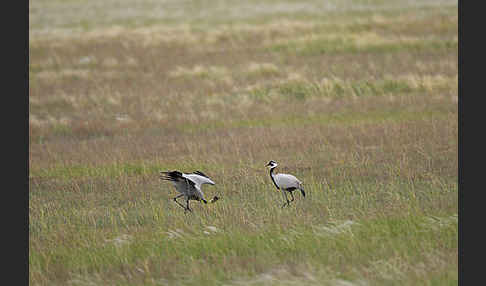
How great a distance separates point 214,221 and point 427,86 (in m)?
13.2

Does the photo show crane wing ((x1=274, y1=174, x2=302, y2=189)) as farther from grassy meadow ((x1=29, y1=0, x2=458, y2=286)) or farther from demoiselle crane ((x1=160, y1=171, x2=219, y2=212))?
demoiselle crane ((x1=160, y1=171, x2=219, y2=212))

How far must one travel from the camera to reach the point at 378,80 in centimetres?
2239

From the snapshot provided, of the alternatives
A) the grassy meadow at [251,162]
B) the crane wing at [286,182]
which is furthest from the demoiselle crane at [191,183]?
the crane wing at [286,182]

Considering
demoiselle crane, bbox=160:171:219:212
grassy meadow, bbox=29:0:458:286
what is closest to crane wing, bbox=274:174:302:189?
grassy meadow, bbox=29:0:458:286

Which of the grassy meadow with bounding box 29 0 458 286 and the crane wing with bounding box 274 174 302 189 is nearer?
the grassy meadow with bounding box 29 0 458 286

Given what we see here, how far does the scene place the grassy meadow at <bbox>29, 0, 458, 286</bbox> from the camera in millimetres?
7730

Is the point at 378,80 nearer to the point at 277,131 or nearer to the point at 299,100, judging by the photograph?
the point at 299,100

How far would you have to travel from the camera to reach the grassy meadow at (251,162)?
7.73 metres

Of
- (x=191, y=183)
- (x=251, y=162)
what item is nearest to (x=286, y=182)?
(x=191, y=183)

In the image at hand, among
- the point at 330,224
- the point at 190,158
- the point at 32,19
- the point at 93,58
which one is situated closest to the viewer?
the point at 330,224

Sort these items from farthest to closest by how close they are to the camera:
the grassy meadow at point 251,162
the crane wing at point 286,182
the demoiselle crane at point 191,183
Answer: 1. the crane wing at point 286,182
2. the demoiselle crane at point 191,183
3. the grassy meadow at point 251,162

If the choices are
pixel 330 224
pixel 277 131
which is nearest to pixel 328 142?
pixel 277 131

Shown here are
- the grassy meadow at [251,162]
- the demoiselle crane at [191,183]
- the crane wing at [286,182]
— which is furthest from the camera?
the crane wing at [286,182]

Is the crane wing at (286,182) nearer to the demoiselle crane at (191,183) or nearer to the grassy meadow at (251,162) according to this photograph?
the grassy meadow at (251,162)
